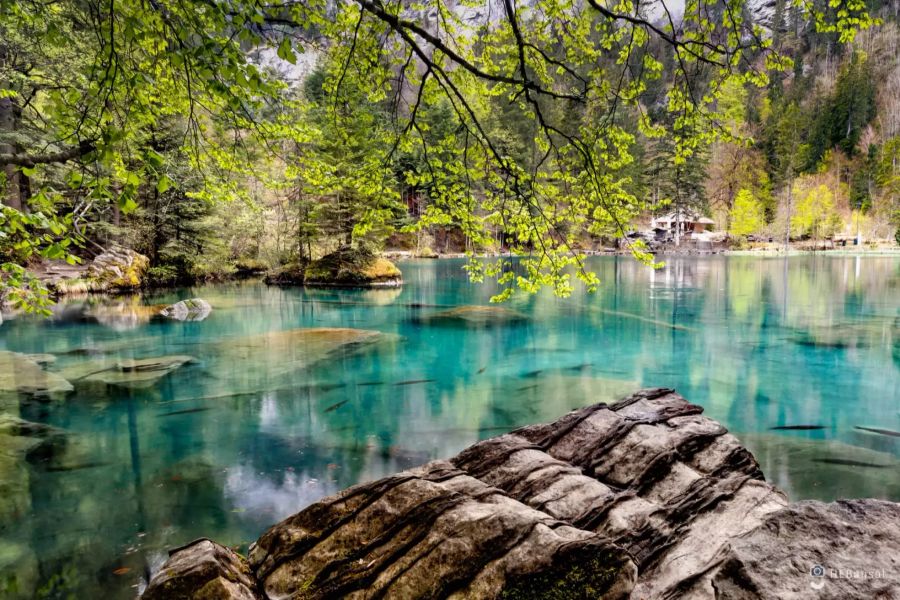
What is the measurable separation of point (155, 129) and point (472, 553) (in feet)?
92.5

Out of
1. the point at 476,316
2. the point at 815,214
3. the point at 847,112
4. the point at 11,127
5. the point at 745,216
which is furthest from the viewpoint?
the point at 847,112

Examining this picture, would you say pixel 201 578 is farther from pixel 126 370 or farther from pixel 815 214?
pixel 815 214

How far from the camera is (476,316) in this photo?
18.0 metres

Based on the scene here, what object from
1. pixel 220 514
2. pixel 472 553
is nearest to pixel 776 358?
pixel 472 553

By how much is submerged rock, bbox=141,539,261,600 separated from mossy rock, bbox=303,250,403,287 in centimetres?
2538

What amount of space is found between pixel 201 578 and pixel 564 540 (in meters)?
2.30

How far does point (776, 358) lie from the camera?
11.5m

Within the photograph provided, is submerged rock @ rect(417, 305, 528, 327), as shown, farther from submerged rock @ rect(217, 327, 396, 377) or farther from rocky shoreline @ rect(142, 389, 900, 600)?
rocky shoreline @ rect(142, 389, 900, 600)

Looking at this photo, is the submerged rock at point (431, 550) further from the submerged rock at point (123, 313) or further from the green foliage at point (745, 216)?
the green foliage at point (745, 216)

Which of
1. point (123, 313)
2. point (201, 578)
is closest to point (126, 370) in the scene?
point (123, 313)

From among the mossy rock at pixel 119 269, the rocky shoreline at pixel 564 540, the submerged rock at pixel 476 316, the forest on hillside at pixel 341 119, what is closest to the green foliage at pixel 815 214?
the forest on hillside at pixel 341 119

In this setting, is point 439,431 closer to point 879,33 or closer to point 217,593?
point 217,593

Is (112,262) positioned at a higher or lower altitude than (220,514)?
higher

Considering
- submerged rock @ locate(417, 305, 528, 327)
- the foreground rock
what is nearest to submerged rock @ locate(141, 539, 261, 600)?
the foreground rock
